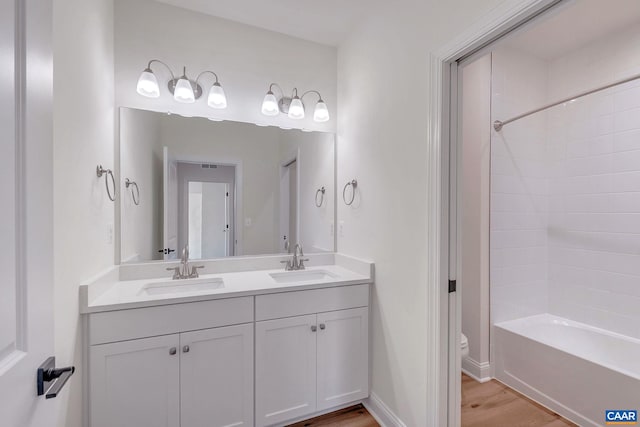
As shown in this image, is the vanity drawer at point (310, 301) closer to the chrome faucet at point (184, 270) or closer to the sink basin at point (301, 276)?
the sink basin at point (301, 276)

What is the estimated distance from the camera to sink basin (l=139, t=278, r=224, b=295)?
5.66ft

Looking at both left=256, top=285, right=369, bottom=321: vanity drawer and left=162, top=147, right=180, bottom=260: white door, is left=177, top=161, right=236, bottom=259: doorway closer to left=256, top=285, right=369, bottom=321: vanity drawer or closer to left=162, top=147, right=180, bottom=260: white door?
left=162, top=147, right=180, bottom=260: white door

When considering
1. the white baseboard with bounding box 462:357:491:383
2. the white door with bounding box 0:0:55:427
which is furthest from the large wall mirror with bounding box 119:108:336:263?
the white baseboard with bounding box 462:357:491:383

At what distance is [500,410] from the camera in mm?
1897

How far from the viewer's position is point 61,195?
112cm

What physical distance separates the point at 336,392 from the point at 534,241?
2.06 meters

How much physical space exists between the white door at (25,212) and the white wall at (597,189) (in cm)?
318

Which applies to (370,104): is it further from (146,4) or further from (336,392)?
(336,392)

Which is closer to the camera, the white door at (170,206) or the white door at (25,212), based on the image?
the white door at (25,212)

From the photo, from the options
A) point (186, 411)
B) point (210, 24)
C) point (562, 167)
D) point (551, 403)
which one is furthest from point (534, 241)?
point (210, 24)

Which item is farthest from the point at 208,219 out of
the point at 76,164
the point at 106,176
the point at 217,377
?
the point at 217,377

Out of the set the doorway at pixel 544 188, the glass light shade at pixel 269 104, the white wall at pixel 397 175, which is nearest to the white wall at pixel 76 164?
the glass light shade at pixel 269 104

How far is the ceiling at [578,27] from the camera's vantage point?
1.84 metres

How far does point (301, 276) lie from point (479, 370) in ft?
5.15
